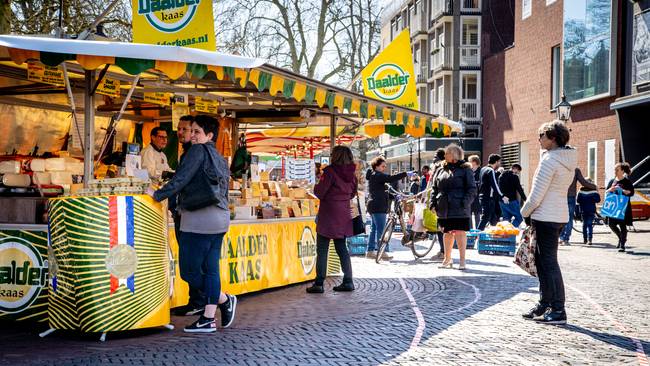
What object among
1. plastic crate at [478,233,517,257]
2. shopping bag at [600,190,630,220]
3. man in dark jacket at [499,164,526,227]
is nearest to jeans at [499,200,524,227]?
man in dark jacket at [499,164,526,227]

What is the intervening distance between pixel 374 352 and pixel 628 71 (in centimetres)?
2366

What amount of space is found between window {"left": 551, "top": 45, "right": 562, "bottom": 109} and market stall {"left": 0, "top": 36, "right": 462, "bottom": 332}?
21.8 metres

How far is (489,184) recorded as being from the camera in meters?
18.0

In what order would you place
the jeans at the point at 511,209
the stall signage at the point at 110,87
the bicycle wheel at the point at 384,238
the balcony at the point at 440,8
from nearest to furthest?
the stall signage at the point at 110,87
the bicycle wheel at the point at 384,238
the jeans at the point at 511,209
the balcony at the point at 440,8

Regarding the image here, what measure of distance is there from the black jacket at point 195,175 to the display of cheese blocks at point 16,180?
205 centimetres

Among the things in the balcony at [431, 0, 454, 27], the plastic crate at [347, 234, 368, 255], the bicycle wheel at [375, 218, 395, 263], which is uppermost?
the balcony at [431, 0, 454, 27]

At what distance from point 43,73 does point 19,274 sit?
2345 mm

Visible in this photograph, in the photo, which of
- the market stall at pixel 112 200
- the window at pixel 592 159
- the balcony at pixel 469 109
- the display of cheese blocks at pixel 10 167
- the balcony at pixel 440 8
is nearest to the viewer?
the market stall at pixel 112 200

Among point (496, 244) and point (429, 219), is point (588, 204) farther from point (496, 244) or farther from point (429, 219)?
point (429, 219)

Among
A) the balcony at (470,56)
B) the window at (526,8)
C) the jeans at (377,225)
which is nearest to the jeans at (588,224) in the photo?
the jeans at (377,225)

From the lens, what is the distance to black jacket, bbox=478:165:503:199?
17.8 metres

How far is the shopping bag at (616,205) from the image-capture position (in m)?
16.1

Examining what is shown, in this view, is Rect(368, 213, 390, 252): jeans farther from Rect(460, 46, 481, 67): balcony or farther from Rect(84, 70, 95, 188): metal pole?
Rect(460, 46, 481, 67): balcony

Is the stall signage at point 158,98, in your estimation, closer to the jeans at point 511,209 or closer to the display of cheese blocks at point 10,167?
the display of cheese blocks at point 10,167
